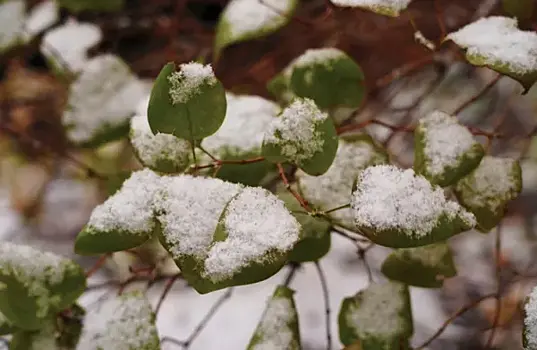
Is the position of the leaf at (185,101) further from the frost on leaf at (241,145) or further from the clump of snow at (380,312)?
the clump of snow at (380,312)

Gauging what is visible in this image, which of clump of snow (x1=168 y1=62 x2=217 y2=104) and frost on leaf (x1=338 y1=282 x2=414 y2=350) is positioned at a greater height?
clump of snow (x1=168 y1=62 x2=217 y2=104)

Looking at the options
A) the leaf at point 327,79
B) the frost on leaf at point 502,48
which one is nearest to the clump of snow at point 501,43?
the frost on leaf at point 502,48

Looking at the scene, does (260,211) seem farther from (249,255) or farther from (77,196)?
(77,196)

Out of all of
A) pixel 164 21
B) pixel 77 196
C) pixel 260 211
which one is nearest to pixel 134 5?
pixel 164 21

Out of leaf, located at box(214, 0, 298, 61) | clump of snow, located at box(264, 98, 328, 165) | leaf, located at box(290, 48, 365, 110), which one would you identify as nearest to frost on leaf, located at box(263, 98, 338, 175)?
clump of snow, located at box(264, 98, 328, 165)

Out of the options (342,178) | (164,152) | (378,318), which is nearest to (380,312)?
(378,318)

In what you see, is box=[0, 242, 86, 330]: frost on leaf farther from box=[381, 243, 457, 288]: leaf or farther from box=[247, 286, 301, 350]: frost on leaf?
box=[381, 243, 457, 288]: leaf

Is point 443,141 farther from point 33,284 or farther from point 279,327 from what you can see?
point 33,284
